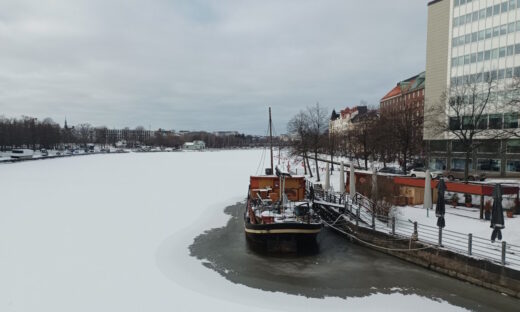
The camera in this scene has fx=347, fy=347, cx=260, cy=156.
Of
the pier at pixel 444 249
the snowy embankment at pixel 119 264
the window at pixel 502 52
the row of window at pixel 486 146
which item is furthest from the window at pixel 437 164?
the snowy embankment at pixel 119 264

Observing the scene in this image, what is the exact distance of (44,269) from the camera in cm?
1304

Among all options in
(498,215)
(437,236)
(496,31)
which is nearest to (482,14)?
(496,31)

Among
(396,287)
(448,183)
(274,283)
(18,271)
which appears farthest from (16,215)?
(448,183)

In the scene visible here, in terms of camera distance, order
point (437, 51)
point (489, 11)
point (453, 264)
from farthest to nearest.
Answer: point (437, 51), point (489, 11), point (453, 264)

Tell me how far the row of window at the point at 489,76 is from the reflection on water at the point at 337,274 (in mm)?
35017

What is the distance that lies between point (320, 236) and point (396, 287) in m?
7.27

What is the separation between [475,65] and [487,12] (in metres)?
6.54

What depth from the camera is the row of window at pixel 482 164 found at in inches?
1682

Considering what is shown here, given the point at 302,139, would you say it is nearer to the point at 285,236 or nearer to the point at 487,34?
the point at 487,34

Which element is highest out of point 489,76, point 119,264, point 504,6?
point 504,6

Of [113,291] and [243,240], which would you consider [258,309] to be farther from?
[243,240]

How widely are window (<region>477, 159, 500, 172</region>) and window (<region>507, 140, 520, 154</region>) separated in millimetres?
1806

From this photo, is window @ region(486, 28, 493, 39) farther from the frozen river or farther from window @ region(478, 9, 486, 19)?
the frozen river

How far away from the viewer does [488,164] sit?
148 ft
